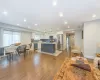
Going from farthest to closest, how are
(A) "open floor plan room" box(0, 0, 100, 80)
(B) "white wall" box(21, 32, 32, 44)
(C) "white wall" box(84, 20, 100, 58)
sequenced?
(B) "white wall" box(21, 32, 32, 44)
(C) "white wall" box(84, 20, 100, 58)
(A) "open floor plan room" box(0, 0, 100, 80)

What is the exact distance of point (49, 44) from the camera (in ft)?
24.0

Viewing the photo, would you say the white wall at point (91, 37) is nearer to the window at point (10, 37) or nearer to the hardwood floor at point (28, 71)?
the hardwood floor at point (28, 71)

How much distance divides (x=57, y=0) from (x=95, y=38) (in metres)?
4.04

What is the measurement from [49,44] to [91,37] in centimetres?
393

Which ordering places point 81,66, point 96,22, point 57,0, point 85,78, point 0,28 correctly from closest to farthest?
1. point 85,78
2. point 81,66
3. point 57,0
4. point 96,22
5. point 0,28

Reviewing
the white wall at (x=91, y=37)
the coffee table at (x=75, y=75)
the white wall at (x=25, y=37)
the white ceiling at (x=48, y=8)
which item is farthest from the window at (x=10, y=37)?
the white wall at (x=91, y=37)

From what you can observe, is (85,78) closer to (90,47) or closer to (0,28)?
(90,47)

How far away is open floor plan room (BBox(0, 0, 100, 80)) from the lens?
7.08 ft

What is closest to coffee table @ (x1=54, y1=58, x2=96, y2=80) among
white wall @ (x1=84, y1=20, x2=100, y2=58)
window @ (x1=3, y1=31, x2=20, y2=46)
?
white wall @ (x1=84, y1=20, x2=100, y2=58)

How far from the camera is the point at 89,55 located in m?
5.10

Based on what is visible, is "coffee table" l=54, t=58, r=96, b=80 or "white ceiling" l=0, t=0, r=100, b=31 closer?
"coffee table" l=54, t=58, r=96, b=80

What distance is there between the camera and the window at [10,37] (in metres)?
6.06

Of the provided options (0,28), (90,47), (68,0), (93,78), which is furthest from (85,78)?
(0,28)

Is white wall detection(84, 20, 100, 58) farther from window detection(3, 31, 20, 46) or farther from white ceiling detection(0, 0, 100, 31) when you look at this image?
window detection(3, 31, 20, 46)
